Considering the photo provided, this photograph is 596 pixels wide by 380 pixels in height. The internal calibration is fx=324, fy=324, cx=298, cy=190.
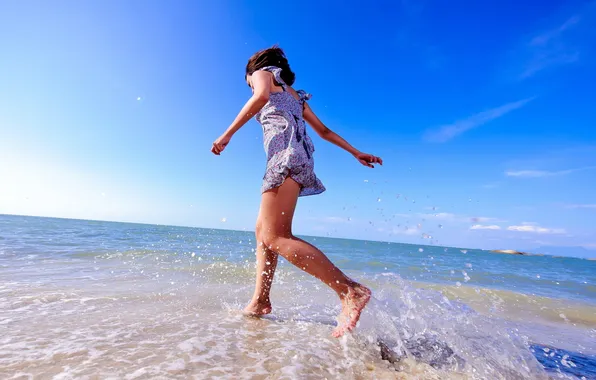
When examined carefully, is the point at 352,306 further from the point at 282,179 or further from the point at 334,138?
the point at 334,138

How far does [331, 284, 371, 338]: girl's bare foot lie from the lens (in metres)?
1.94

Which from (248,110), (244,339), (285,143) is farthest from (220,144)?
(244,339)

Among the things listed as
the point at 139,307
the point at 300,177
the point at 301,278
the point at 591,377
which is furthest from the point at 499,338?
the point at 301,278

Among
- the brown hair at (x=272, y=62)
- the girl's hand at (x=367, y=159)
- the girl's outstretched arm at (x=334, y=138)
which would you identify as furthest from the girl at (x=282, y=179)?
the girl's hand at (x=367, y=159)

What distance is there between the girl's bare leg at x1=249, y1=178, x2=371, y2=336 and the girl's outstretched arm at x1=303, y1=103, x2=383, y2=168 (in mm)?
745

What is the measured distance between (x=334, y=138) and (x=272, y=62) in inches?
31.1

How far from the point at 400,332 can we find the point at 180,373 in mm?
1504

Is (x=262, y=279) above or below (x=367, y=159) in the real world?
below

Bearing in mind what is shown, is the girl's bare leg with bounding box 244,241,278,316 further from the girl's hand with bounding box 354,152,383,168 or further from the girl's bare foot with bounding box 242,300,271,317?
the girl's hand with bounding box 354,152,383,168

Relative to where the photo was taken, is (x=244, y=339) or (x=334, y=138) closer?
(x=244, y=339)

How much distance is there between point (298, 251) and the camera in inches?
76.6

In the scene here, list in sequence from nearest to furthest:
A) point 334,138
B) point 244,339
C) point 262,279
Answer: point 244,339
point 262,279
point 334,138

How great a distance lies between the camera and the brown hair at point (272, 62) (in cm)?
246

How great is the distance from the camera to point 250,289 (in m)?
4.00
